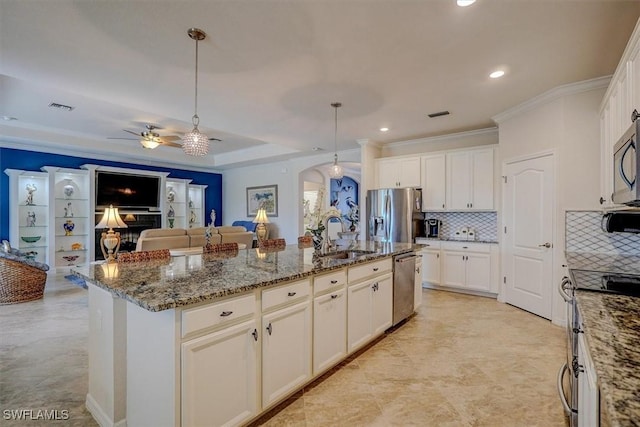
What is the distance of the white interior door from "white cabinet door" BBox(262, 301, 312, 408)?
3172mm

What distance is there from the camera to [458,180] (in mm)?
5051

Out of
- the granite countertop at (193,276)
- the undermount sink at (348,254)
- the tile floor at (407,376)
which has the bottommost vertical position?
the tile floor at (407,376)

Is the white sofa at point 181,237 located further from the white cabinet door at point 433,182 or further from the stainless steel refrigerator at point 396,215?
the white cabinet door at point 433,182

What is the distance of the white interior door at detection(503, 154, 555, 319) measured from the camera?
3.70 meters

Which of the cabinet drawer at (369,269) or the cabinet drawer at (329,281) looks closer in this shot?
the cabinet drawer at (329,281)

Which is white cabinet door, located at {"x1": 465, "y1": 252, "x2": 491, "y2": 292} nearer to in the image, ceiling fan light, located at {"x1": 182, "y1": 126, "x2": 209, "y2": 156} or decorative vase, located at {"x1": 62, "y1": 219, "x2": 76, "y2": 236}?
ceiling fan light, located at {"x1": 182, "y1": 126, "x2": 209, "y2": 156}

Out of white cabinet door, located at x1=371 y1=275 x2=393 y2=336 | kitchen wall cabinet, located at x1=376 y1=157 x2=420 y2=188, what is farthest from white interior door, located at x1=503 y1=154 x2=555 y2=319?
white cabinet door, located at x1=371 y1=275 x2=393 y2=336

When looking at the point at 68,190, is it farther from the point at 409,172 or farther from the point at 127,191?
the point at 409,172

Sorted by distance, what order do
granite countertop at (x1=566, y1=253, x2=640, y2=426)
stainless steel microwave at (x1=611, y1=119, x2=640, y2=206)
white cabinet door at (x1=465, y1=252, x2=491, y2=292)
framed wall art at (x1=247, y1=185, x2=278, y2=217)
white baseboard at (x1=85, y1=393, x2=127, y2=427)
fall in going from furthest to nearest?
framed wall art at (x1=247, y1=185, x2=278, y2=217), white cabinet door at (x1=465, y1=252, x2=491, y2=292), white baseboard at (x1=85, y1=393, x2=127, y2=427), stainless steel microwave at (x1=611, y1=119, x2=640, y2=206), granite countertop at (x1=566, y1=253, x2=640, y2=426)

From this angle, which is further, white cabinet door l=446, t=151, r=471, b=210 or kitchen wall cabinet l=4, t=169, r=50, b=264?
kitchen wall cabinet l=4, t=169, r=50, b=264

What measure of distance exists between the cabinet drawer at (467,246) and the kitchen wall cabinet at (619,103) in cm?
196

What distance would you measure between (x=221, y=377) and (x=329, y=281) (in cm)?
102

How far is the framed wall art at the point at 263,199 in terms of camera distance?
27.7 ft

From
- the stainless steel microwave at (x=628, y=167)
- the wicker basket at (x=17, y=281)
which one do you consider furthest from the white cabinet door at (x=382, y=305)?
the wicker basket at (x=17, y=281)
